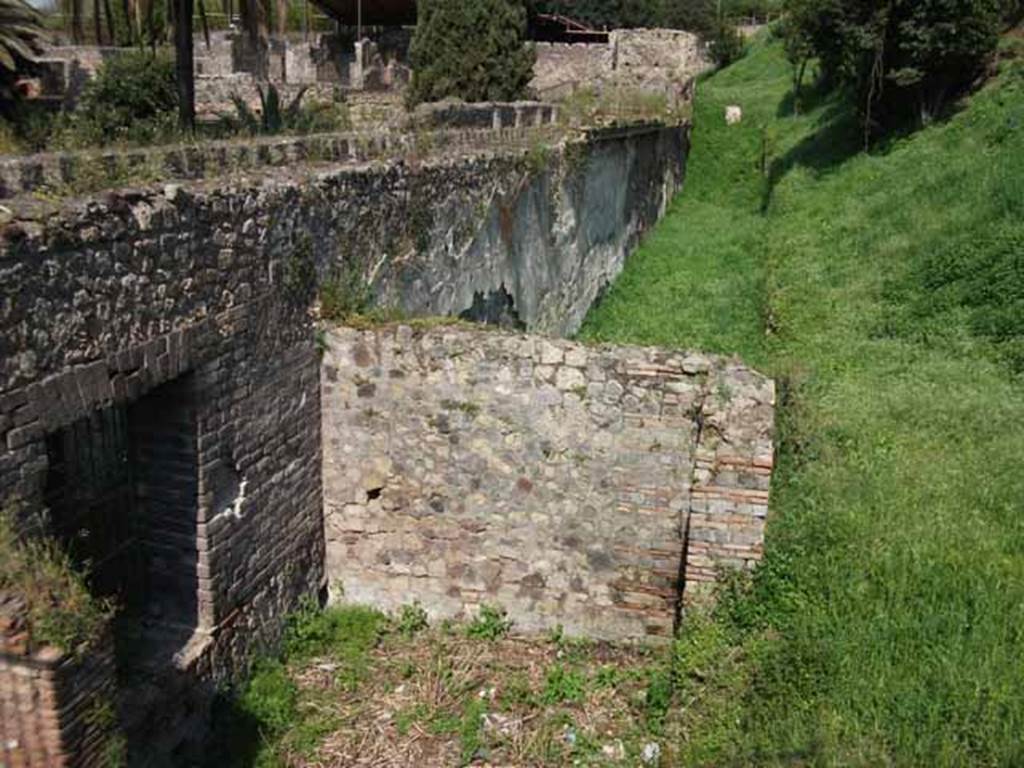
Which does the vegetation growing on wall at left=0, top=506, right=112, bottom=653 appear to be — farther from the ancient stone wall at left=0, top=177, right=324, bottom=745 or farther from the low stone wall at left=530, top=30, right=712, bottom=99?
the low stone wall at left=530, top=30, right=712, bottom=99

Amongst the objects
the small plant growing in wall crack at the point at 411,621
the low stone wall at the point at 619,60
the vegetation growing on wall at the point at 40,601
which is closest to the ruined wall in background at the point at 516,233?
the small plant growing in wall crack at the point at 411,621

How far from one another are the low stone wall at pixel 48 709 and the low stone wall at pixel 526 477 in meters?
Answer: 2.82

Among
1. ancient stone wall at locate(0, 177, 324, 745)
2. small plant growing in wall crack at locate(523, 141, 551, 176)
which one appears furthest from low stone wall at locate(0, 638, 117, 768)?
small plant growing in wall crack at locate(523, 141, 551, 176)

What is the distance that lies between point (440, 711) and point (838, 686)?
2325mm

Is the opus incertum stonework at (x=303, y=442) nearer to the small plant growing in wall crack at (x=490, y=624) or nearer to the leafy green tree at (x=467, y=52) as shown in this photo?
the small plant growing in wall crack at (x=490, y=624)

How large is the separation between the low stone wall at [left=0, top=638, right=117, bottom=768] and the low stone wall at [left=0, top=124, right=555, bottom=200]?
2019mm

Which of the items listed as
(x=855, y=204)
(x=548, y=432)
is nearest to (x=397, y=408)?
(x=548, y=432)

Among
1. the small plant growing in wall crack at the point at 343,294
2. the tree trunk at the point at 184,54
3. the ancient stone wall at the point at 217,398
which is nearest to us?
the ancient stone wall at the point at 217,398

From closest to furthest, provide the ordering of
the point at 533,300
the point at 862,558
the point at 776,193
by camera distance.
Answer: the point at 862,558 < the point at 533,300 < the point at 776,193

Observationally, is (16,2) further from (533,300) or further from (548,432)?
(548,432)

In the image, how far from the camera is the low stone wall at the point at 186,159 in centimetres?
462

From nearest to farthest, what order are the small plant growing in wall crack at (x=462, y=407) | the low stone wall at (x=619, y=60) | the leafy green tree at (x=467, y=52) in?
the small plant growing in wall crack at (x=462, y=407), the leafy green tree at (x=467, y=52), the low stone wall at (x=619, y=60)

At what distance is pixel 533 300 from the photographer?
11648 millimetres

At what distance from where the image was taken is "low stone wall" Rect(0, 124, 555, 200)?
4.62 meters
